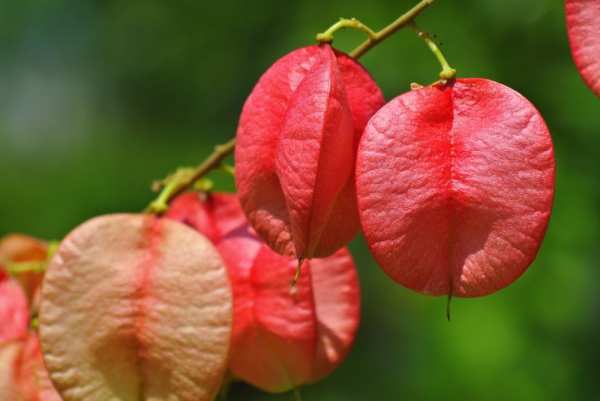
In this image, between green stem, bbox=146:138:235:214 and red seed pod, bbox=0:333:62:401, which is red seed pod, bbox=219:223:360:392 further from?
red seed pod, bbox=0:333:62:401

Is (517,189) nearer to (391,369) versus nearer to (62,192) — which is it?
(391,369)

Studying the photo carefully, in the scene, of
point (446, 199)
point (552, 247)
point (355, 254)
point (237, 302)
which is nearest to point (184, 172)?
point (237, 302)

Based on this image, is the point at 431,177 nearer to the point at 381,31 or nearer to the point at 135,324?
the point at 381,31

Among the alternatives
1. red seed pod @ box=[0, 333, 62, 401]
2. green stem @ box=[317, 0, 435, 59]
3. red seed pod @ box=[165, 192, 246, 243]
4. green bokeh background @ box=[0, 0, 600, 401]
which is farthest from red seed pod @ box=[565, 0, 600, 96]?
green bokeh background @ box=[0, 0, 600, 401]

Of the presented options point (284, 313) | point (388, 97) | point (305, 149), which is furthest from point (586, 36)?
point (388, 97)

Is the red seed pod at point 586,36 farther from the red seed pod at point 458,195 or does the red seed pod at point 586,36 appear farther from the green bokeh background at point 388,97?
the green bokeh background at point 388,97

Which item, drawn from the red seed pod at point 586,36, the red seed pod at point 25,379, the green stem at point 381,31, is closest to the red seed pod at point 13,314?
the red seed pod at point 25,379

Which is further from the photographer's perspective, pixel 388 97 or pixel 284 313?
pixel 388 97
